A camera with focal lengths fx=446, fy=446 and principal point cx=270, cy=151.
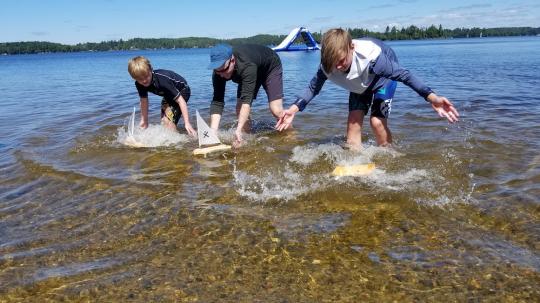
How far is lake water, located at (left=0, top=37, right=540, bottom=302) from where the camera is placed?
3311 mm

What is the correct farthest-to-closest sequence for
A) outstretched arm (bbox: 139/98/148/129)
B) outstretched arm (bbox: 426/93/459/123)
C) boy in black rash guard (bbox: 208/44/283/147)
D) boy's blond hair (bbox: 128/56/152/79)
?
outstretched arm (bbox: 139/98/148/129) < boy's blond hair (bbox: 128/56/152/79) < boy in black rash guard (bbox: 208/44/283/147) < outstretched arm (bbox: 426/93/459/123)

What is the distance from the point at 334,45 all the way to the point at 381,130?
6.68ft

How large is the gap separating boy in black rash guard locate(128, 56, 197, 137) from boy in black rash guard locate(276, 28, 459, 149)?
2.48 meters

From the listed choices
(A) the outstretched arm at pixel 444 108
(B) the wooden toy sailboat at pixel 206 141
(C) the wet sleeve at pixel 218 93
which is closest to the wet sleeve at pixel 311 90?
(A) the outstretched arm at pixel 444 108

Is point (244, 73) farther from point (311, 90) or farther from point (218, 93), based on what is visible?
point (311, 90)

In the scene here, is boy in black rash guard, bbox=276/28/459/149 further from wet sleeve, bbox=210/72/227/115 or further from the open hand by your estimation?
wet sleeve, bbox=210/72/227/115

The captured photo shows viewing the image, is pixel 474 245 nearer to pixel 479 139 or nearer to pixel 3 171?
pixel 479 139

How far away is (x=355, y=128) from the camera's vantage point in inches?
238

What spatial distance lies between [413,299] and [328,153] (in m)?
3.51

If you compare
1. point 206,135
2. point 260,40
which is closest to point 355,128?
point 206,135

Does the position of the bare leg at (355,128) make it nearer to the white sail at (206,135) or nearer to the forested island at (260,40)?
the white sail at (206,135)

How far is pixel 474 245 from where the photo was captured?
373cm

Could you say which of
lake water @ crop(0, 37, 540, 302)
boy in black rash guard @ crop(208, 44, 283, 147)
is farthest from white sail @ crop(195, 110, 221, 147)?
lake water @ crop(0, 37, 540, 302)

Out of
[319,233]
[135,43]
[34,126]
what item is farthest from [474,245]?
[135,43]
